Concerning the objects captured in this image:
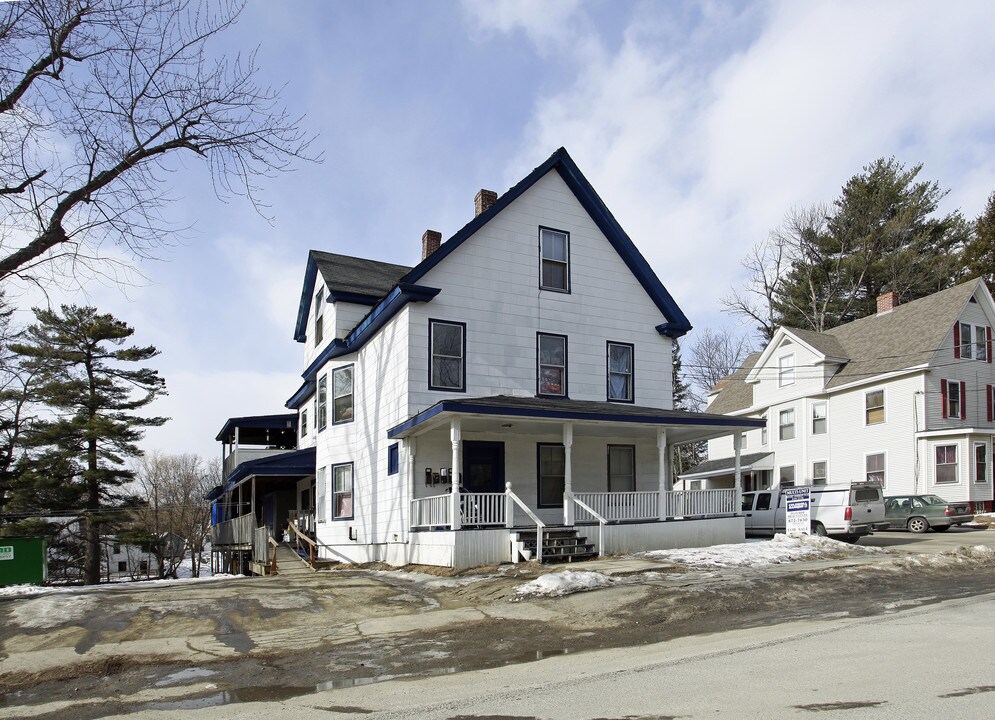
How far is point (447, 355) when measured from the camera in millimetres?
20375

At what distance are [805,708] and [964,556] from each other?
14.5 m

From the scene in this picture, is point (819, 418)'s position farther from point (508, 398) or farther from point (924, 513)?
point (508, 398)

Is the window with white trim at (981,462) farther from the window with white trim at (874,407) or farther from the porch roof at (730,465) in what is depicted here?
the porch roof at (730,465)

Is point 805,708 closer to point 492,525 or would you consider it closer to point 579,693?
point 579,693

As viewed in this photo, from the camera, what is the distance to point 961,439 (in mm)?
34031

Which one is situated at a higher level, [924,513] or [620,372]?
[620,372]

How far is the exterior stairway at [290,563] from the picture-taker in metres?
21.2

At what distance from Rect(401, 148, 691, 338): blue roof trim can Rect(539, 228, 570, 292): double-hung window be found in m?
1.24

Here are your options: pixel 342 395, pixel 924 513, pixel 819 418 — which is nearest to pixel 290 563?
pixel 342 395

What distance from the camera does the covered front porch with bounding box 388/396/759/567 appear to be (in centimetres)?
1778

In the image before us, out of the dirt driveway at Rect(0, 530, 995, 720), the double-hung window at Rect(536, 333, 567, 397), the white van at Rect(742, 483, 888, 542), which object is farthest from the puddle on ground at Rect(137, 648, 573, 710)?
the white van at Rect(742, 483, 888, 542)

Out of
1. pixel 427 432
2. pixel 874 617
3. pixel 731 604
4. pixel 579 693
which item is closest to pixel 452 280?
pixel 427 432

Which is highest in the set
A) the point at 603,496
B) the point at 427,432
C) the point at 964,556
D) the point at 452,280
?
the point at 452,280

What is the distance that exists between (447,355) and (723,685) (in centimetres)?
1380
